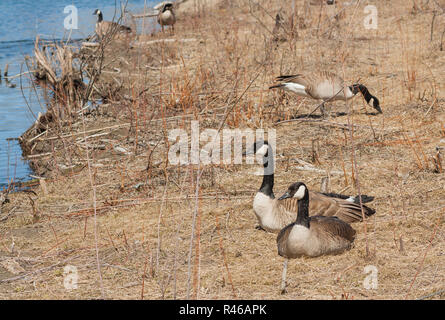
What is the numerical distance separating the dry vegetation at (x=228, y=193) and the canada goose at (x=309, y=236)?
0.32 feet

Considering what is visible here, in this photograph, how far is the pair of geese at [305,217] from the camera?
4730 mm

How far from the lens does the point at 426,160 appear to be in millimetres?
6477

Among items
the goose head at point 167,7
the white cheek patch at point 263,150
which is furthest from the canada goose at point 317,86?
the goose head at point 167,7

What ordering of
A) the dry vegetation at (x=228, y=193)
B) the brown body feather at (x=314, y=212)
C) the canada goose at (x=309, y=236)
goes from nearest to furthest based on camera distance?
1. the dry vegetation at (x=228, y=193)
2. the canada goose at (x=309, y=236)
3. the brown body feather at (x=314, y=212)

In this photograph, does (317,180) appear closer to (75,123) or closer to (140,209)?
(140,209)

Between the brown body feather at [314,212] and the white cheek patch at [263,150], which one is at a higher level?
the white cheek patch at [263,150]

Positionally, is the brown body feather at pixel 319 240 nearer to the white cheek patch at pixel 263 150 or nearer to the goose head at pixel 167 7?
the white cheek patch at pixel 263 150

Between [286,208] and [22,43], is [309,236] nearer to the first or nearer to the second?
[286,208]

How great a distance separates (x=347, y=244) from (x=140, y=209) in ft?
7.66

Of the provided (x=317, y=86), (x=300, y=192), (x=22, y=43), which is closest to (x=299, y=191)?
(x=300, y=192)

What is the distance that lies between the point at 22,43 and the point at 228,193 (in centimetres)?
1346

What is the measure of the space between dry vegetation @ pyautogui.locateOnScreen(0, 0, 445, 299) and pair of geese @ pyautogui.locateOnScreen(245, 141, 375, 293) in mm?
118

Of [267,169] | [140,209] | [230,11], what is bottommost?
[140,209]
